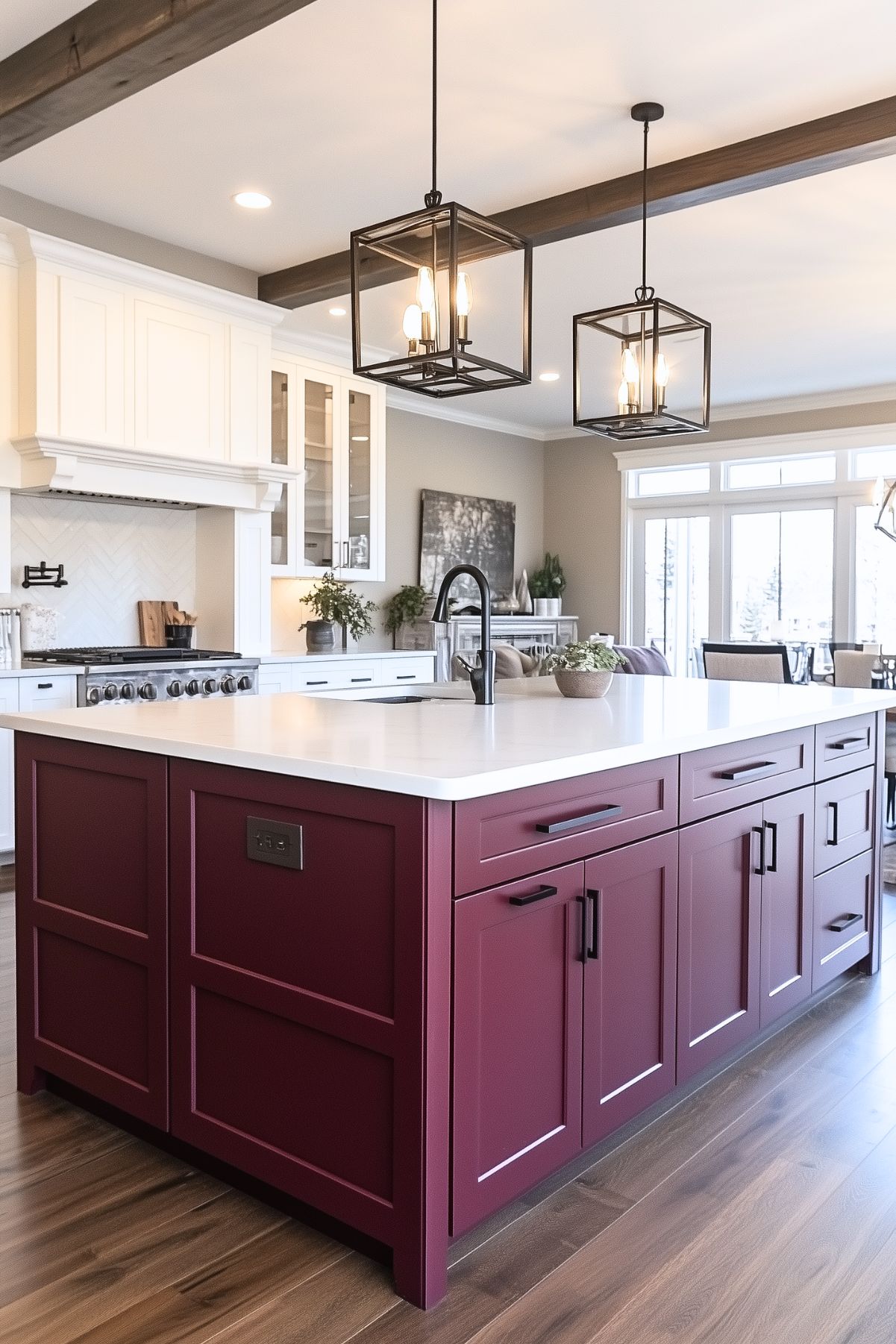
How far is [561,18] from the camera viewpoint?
3004mm

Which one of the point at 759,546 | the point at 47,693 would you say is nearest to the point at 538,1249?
the point at 47,693

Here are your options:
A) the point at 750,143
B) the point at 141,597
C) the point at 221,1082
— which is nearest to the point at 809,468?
the point at 750,143

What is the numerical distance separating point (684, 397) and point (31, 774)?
6.71 m

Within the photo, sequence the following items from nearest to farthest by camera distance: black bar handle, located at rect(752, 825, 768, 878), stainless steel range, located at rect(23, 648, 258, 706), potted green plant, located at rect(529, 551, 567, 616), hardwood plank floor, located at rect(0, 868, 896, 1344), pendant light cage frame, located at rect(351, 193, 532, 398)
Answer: hardwood plank floor, located at rect(0, 868, 896, 1344) → pendant light cage frame, located at rect(351, 193, 532, 398) → black bar handle, located at rect(752, 825, 768, 878) → stainless steel range, located at rect(23, 648, 258, 706) → potted green plant, located at rect(529, 551, 567, 616)

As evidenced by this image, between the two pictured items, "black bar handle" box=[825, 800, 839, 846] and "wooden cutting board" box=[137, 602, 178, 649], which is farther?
"wooden cutting board" box=[137, 602, 178, 649]

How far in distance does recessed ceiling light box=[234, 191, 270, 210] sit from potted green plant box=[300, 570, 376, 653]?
241 cm

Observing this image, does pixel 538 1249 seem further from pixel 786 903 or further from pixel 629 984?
pixel 786 903

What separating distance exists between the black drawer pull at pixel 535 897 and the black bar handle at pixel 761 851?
36.0 inches

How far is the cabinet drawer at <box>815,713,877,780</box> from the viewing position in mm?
2992

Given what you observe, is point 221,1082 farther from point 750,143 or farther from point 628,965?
point 750,143

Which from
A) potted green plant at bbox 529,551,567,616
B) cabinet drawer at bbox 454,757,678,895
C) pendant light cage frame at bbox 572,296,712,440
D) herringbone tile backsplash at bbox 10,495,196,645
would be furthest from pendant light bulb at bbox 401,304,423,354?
potted green plant at bbox 529,551,567,616

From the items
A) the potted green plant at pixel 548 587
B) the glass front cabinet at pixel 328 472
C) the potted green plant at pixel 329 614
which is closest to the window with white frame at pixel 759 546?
the potted green plant at pixel 548 587

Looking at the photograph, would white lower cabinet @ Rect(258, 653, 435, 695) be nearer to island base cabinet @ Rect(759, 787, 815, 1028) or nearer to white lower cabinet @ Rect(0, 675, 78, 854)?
white lower cabinet @ Rect(0, 675, 78, 854)

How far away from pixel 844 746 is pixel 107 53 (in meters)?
2.99
